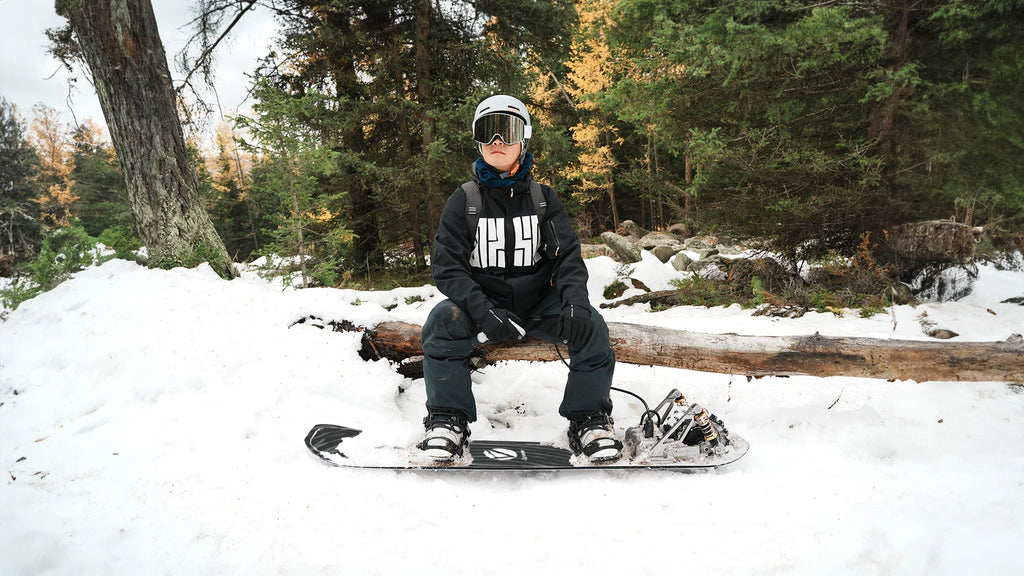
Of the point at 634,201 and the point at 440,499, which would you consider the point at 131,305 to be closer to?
the point at 440,499

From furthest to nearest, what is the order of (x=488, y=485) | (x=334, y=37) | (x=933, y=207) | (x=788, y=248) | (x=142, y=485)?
(x=334, y=37)
(x=933, y=207)
(x=788, y=248)
(x=488, y=485)
(x=142, y=485)

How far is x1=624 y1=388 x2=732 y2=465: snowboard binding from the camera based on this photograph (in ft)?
9.08

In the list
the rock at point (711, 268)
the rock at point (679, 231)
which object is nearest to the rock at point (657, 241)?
the rock at point (679, 231)

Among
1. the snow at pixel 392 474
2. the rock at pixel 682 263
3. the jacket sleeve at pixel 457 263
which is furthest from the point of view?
the rock at pixel 682 263

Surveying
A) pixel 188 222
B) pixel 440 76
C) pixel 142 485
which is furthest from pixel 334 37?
pixel 142 485

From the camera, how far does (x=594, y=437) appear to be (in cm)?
281

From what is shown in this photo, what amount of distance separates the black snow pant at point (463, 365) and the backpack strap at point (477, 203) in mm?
567

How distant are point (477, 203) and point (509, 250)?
0.39m

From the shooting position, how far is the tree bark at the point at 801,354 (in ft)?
10.0

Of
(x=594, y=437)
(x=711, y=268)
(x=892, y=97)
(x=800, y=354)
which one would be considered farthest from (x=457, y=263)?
(x=711, y=268)

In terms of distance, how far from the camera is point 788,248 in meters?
7.19

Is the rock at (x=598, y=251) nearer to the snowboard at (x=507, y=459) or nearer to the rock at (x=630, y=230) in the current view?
the rock at (x=630, y=230)

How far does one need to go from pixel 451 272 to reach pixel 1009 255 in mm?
10712

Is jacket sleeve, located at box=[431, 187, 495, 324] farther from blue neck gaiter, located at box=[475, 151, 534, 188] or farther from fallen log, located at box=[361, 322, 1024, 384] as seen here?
fallen log, located at box=[361, 322, 1024, 384]
